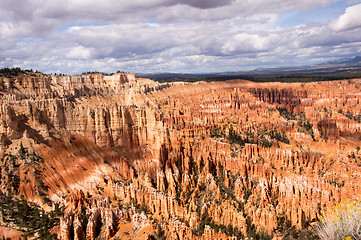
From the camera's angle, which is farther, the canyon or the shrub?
the canyon

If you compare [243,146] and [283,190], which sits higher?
[243,146]

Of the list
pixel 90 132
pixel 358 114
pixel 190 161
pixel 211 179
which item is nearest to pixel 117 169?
pixel 90 132

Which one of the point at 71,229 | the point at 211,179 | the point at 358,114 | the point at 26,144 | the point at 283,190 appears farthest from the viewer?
the point at 358,114

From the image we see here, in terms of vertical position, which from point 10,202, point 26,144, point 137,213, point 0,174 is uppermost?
point 26,144

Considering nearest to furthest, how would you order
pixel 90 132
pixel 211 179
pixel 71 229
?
pixel 71 229, pixel 211 179, pixel 90 132

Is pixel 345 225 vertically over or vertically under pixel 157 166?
over

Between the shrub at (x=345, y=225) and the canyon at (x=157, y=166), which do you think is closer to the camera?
the shrub at (x=345, y=225)

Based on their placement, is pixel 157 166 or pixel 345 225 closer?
pixel 345 225

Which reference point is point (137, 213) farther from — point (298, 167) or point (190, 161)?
point (298, 167)
